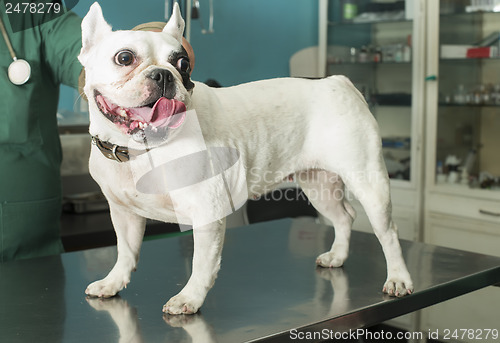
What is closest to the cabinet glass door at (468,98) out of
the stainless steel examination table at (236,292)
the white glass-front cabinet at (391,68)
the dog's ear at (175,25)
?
the white glass-front cabinet at (391,68)

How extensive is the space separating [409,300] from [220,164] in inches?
16.9

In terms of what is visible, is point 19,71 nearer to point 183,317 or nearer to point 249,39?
point 183,317

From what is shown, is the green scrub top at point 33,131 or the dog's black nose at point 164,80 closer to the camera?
the dog's black nose at point 164,80

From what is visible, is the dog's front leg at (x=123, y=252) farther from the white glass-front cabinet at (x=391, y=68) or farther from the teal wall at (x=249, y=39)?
the white glass-front cabinet at (x=391, y=68)

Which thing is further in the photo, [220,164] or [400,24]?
[400,24]

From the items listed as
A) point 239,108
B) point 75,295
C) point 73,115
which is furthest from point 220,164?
point 73,115

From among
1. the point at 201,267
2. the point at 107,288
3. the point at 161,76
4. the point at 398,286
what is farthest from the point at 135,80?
the point at 398,286

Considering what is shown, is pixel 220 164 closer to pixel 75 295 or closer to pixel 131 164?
pixel 131 164

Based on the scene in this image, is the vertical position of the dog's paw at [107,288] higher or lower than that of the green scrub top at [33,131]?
lower

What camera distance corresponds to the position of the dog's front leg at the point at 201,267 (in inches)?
36.9

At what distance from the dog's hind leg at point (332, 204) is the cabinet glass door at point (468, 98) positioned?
174 centimetres

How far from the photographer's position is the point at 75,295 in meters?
1.11

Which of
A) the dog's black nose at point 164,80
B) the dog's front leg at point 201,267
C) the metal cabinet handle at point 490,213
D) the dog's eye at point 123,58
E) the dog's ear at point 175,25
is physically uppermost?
the dog's ear at point 175,25

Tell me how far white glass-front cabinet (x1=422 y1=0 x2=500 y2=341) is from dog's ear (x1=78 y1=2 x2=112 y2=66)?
2.29m
